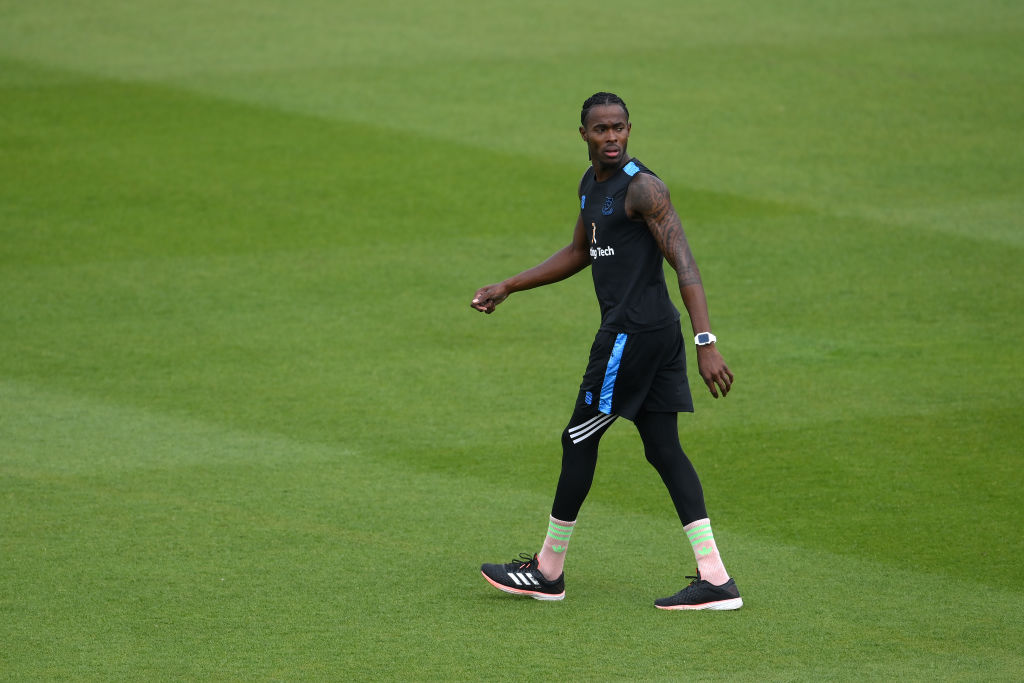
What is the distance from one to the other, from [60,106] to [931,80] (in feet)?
38.2

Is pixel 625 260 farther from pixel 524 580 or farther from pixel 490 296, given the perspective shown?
pixel 524 580

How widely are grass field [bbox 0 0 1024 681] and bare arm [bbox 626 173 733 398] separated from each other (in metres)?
1.17

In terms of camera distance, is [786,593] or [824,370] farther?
[824,370]

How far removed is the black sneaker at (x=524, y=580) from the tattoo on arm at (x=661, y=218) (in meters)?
1.47

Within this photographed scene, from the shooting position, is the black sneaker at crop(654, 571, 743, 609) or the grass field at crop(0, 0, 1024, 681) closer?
the grass field at crop(0, 0, 1024, 681)

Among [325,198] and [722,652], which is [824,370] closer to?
[722,652]

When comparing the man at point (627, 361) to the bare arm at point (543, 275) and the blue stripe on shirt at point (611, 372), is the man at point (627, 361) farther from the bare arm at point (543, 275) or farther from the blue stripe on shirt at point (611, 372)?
the bare arm at point (543, 275)

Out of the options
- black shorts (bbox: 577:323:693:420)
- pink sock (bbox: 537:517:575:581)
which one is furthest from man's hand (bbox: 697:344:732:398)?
pink sock (bbox: 537:517:575:581)

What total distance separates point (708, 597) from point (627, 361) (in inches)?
42.6

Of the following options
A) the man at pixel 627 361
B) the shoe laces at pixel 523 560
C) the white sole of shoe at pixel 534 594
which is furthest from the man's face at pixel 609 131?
the white sole of shoe at pixel 534 594

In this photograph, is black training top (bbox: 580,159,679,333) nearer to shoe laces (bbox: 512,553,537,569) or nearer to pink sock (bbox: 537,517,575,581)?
pink sock (bbox: 537,517,575,581)

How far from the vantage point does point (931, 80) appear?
20125mm

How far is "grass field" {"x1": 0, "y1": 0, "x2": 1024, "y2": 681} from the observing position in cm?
624

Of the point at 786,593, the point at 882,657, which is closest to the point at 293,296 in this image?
the point at 786,593
